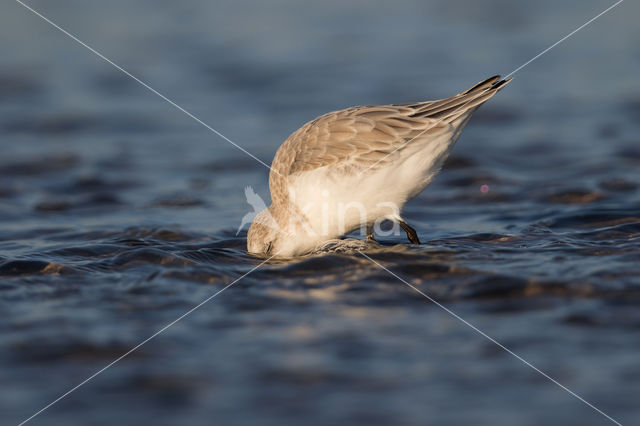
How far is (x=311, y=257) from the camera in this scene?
627cm

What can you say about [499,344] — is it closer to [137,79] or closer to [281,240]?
[281,240]

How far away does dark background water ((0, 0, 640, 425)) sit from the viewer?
4238 mm

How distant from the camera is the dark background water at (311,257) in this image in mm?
4238

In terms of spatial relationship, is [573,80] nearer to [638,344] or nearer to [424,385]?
[638,344]

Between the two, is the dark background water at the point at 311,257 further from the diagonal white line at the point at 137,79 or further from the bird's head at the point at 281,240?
the bird's head at the point at 281,240

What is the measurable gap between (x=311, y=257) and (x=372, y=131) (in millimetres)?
1127

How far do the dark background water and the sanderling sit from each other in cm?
38

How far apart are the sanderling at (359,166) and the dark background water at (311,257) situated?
0.38m

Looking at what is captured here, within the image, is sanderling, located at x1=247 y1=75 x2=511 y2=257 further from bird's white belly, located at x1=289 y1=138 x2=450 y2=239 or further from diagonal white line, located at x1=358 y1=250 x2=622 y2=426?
diagonal white line, located at x1=358 y1=250 x2=622 y2=426

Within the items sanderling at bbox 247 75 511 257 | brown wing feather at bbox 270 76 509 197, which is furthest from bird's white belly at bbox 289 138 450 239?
brown wing feather at bbox 270 76 509 197

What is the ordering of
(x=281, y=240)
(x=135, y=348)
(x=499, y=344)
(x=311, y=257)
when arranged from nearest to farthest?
(x=499, y=344) < (x=135, y=348) < (x=311, y=257) < (x=281, y=240)

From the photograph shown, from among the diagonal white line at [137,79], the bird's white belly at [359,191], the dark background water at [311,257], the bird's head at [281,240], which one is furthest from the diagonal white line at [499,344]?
the diagonal white line at [137,79]

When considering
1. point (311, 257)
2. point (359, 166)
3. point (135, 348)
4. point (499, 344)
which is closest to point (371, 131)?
point (359, 166)

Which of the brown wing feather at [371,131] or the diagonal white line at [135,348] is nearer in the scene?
the diagonal white line at [135,348]
